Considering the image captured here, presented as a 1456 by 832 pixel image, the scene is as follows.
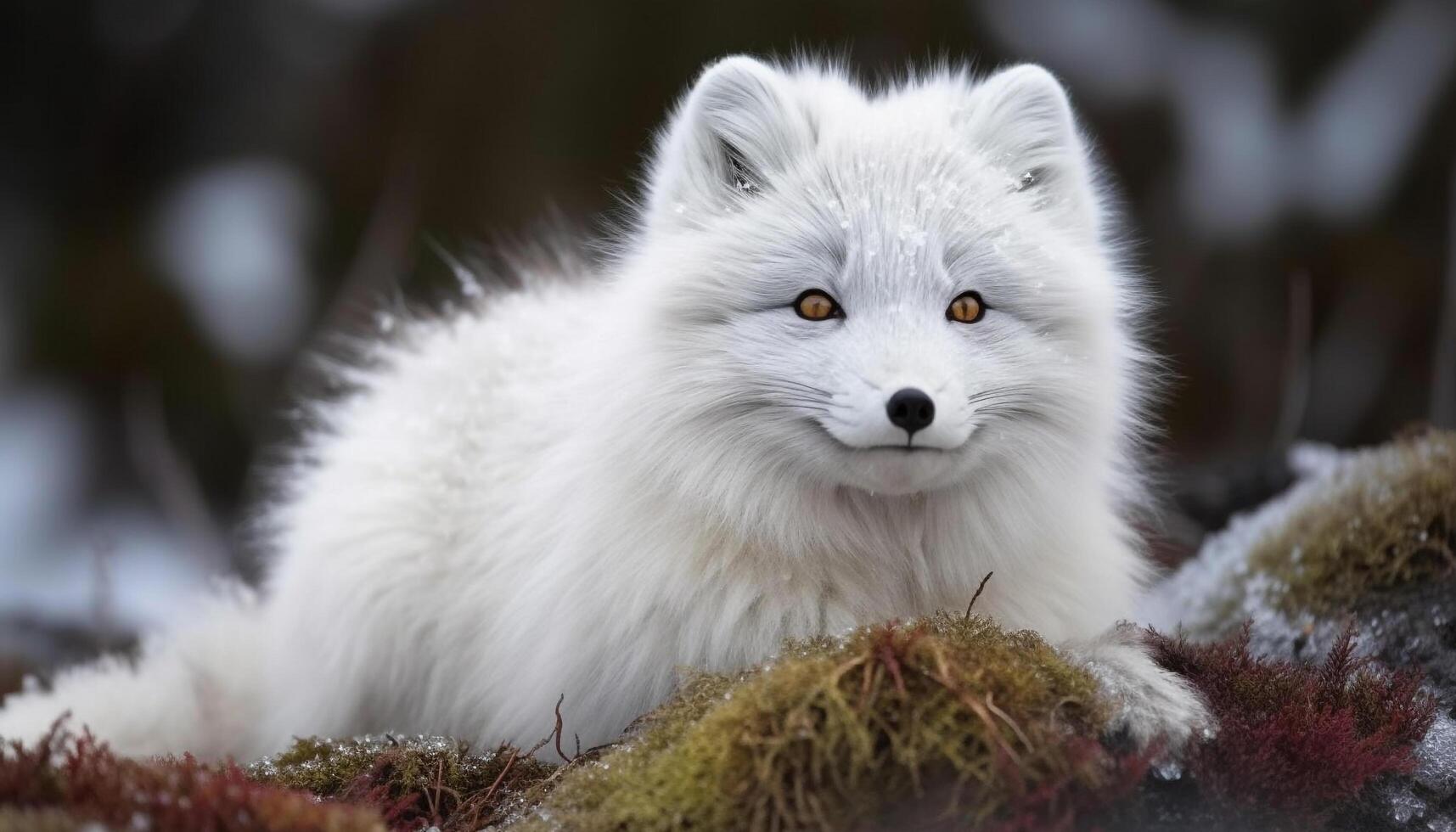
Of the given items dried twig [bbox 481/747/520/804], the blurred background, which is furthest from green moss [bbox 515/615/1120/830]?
the blurred background

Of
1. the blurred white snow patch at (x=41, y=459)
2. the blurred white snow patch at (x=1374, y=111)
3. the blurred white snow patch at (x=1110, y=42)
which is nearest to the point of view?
the blurred white snow patch at (x=41, y=459)

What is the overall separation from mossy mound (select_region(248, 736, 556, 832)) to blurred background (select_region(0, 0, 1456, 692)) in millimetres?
4363

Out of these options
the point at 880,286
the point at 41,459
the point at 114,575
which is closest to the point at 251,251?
the point at 41,459

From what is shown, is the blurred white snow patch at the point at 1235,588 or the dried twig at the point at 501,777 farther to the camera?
the blurred white snow patch at the point at 1235,588

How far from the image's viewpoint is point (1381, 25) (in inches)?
308

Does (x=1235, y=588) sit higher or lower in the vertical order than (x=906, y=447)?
lower

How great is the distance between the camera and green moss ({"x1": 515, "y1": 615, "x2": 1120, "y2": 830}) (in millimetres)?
1976

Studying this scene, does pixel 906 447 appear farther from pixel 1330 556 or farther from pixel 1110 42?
pixel 1110 42

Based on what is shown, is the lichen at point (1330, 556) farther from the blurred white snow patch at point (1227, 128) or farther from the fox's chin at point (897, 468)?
the blurred white snow patch at point (1227, 128)

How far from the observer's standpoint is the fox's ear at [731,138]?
2965mm

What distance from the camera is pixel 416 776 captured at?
268cm

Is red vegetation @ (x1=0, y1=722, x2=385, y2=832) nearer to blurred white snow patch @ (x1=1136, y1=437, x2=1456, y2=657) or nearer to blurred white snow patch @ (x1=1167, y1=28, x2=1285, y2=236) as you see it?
blurred white snow patch @ (x1=1136, y1=437, x2=1456, y2=657)

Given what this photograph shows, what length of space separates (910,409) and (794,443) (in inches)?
13.8

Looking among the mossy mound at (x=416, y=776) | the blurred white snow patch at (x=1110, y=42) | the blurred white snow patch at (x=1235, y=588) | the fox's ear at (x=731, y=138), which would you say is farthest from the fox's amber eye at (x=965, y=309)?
the blurred white snow patch at (x=1110, y=42)
